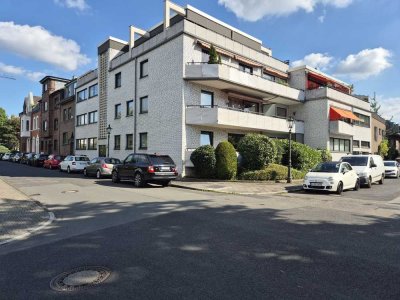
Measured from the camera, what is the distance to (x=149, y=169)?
1563 cm

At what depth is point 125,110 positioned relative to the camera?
2789 cm

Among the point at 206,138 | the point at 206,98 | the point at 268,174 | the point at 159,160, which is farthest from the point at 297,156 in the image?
the point at 159,160

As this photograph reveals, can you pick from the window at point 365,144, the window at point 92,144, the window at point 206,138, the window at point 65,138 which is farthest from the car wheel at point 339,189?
the window at point 65,138

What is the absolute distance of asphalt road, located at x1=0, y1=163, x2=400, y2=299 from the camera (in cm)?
392

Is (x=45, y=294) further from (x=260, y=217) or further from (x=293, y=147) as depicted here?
(x=293, y=147)

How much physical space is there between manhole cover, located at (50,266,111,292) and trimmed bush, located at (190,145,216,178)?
15491 millimetres

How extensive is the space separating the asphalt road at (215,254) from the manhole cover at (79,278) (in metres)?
0.12

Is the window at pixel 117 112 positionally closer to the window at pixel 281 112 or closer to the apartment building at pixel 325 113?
the window at pixel 281 112

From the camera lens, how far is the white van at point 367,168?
17.6m

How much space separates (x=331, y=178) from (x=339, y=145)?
800 inches

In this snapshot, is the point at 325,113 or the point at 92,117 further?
the point at 92,117

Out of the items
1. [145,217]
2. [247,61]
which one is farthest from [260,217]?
[247,61]

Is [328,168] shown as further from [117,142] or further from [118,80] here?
[118,80]

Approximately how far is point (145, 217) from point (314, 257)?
4.60 m
